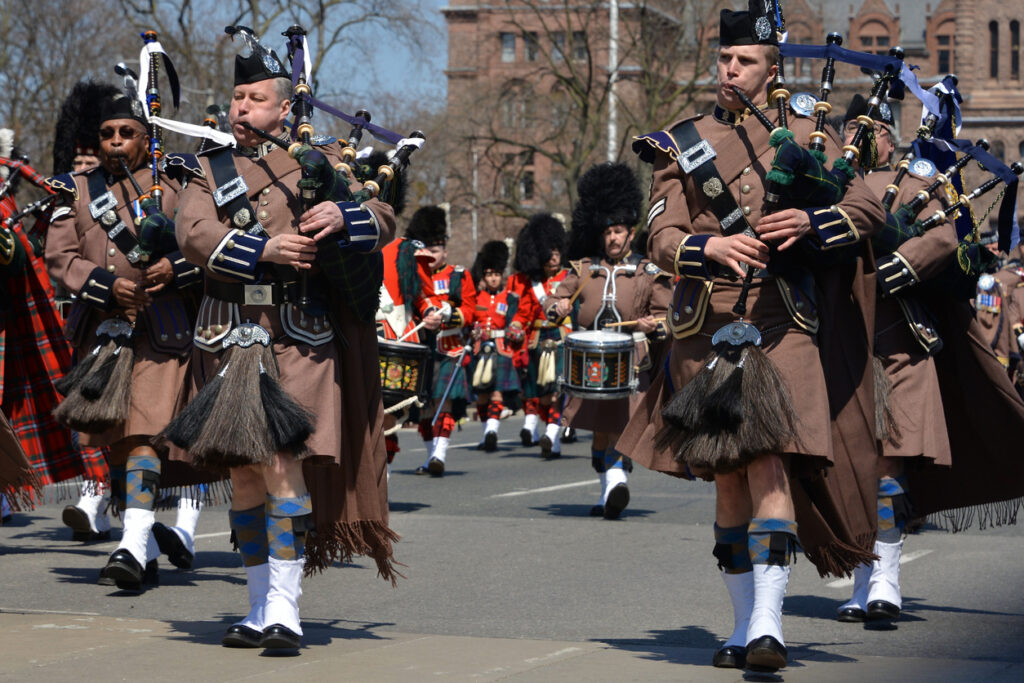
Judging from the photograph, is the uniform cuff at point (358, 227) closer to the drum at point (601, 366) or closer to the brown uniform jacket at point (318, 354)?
Result: the brown uniform jacket at point (318, 354)

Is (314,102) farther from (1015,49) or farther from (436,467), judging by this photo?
(1015,49)

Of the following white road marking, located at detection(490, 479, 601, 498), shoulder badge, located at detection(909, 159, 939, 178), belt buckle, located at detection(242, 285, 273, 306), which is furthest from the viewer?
white road marking, located at detection(490, 479, 601, 498)

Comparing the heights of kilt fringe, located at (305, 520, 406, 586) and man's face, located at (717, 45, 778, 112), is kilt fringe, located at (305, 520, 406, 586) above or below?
below

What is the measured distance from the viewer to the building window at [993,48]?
91250 mm

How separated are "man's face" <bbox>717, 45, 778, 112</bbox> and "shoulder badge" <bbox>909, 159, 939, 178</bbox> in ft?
5.96

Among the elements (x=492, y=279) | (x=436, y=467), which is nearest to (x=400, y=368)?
(x=436, y=467)

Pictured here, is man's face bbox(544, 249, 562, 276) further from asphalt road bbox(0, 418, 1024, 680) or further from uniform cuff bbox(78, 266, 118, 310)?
uniform cuff bbox(78, 266, 118, 310)

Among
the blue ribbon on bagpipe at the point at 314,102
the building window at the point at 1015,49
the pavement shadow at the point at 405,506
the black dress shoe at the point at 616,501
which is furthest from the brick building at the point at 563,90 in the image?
the building window at the point at 1015,49

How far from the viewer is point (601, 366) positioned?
11352 millimetres

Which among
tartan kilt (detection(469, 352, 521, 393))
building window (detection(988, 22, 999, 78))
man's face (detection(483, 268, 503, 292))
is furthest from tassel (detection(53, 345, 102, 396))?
building window (detection(988, 22, 999, 78))

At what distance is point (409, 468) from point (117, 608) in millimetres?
8327

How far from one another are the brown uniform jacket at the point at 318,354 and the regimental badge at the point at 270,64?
1.01 ft

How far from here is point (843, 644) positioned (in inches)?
265

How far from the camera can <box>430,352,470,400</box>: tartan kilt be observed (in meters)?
16.7
